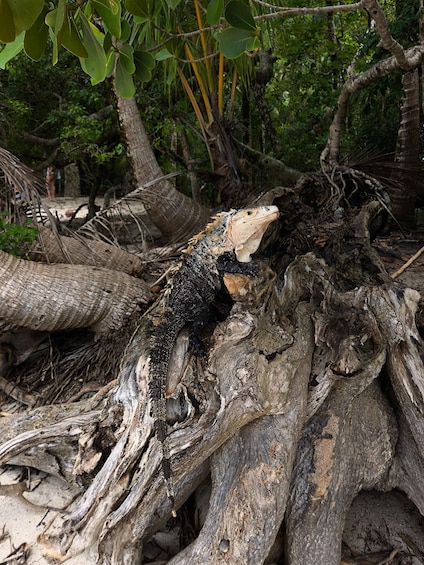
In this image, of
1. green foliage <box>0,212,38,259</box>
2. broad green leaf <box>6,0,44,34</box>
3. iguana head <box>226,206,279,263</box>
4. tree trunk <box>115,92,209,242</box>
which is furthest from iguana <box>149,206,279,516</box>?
tree trunk <box>115,92,209,242</box>

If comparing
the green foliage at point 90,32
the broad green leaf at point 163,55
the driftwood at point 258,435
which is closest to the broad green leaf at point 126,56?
the green foliage at point 90,32

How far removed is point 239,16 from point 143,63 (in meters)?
0.58

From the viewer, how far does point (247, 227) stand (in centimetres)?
207

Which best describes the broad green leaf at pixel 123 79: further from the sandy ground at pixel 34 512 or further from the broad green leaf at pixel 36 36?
the sandy ground at pixel 34 512

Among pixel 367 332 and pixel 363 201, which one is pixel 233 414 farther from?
pixel 363 201

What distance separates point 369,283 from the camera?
102 inches

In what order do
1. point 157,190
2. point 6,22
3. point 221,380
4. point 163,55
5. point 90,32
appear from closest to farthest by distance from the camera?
point 6,22, point 90,32, point 221,380, point 163,55, point 157,190

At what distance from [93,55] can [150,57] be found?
0.74 meters

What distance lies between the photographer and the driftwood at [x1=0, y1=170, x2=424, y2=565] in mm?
1810

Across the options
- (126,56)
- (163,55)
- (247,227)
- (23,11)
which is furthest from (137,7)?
(163,55)

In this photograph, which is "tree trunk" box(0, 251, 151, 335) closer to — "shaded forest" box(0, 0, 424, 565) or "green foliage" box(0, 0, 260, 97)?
"shaded forest" box(0, 0, 424, 565)

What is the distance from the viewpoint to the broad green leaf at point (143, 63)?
6.38 ft

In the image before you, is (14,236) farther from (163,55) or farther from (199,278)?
(163,55)

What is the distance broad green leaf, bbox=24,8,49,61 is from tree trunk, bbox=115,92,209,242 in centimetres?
338
